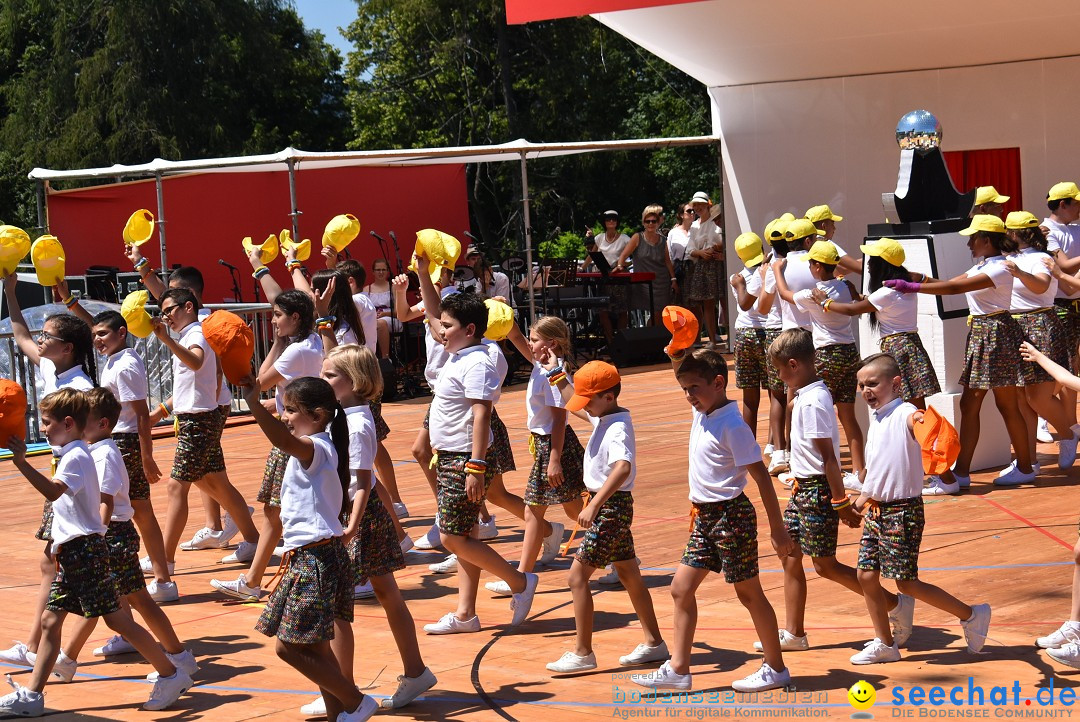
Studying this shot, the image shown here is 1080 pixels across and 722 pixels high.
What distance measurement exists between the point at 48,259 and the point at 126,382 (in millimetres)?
1188

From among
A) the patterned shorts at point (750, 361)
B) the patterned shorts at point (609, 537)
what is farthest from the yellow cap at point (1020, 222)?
the patterned shorts at point (609, 537)

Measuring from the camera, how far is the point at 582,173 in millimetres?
33625

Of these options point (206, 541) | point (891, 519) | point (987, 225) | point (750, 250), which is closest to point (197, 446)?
point (206, 541)

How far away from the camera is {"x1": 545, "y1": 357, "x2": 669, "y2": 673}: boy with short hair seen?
5.74 m

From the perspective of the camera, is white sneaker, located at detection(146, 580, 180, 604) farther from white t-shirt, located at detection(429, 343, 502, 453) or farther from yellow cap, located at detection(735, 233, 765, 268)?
yellow cap, located at detection(735, 233, 765, 268)

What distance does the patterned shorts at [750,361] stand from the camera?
1007 centimetres

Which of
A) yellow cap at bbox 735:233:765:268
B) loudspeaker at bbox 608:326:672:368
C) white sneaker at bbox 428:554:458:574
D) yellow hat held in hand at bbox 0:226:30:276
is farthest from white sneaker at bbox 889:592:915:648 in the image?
loudspeaker at bbox 608:326:672:368

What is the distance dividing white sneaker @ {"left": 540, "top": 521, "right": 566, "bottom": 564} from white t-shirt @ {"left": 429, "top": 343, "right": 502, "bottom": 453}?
4.50ft

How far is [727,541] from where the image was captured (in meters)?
5.36

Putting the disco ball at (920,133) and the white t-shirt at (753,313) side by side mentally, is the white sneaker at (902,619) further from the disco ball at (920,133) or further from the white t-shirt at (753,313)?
the disco ball at (920,133)

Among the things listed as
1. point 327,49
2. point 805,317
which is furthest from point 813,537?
point 327,49

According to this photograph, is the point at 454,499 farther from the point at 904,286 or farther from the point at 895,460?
the point at 904,286

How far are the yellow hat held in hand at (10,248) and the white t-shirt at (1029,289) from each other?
20.0 feet

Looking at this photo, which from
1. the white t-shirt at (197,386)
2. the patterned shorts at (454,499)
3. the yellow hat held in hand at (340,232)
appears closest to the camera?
the patterned shorts at (454,499)
